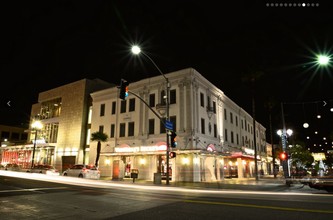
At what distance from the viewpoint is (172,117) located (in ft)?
102

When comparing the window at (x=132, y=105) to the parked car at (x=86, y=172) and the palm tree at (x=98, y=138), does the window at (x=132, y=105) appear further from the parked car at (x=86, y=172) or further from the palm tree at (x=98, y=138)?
the parked car at (x=86, y=172)

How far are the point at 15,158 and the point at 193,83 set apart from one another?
45210 mm

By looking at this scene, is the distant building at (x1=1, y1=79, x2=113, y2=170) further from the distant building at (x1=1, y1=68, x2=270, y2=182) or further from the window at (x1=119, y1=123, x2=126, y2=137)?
the window at (x1=119, y1=123, x2=126, y2=137)

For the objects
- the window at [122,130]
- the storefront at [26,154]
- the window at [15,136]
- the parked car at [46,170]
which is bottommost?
the parked car at [46,170]

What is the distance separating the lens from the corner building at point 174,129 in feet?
96.4

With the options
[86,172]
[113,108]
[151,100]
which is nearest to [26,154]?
[113,108]

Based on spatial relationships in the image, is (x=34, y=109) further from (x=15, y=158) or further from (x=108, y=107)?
(x=108, y=107)

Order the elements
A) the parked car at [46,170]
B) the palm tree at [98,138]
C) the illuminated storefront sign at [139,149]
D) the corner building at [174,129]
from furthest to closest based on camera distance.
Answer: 1. the palm tree at [98,138]
2. the parked car at [46,170]
3. the illuminated storefront sign at [139,149]
4. the corner building at [174,129]

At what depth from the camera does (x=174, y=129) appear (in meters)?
30.4

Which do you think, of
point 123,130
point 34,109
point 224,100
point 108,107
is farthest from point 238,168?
point 34,109

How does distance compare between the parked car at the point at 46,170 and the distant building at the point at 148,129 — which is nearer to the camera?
the distant building at the point at 148,129

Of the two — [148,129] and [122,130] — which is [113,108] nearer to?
[122,130]

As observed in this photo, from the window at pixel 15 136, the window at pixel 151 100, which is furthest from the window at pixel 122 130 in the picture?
the window at pixel 15 136

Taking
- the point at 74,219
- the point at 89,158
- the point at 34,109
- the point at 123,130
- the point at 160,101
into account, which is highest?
the point at 34,109
